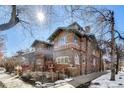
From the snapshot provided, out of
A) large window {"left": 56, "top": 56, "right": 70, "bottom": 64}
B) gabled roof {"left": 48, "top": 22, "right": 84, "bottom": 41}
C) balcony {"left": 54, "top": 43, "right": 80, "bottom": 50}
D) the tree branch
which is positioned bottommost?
large window {"left": 56, "top": 56, "right": 70, "bottom": 64}

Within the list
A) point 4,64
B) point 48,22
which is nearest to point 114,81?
point 48,22

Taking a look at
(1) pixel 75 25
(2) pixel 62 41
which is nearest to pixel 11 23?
(2) pixel 62 41

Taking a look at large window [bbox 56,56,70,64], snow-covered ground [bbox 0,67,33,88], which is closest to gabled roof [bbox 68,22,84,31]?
large window [bbox 56,56,70,64]

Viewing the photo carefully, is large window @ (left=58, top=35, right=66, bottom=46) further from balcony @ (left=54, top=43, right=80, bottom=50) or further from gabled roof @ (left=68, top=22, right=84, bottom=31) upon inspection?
gabled roof @ (left=68, top=22, right=84, bottom=31)

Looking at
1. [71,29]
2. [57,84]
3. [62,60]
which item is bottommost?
[57,84]

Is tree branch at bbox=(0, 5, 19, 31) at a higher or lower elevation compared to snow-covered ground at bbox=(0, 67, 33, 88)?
higher

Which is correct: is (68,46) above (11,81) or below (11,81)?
above

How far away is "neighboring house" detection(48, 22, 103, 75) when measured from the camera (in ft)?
10.2

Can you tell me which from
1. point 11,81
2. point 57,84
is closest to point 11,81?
point 11,81

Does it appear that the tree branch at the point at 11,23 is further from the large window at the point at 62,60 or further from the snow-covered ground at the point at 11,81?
the large window at the point at 62,60

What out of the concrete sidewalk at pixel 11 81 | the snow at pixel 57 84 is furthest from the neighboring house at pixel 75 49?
the concrete sidewalk at pixel 11 81

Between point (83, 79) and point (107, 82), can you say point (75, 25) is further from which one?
point (107, 82)

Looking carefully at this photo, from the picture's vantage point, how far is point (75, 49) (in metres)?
3.15
